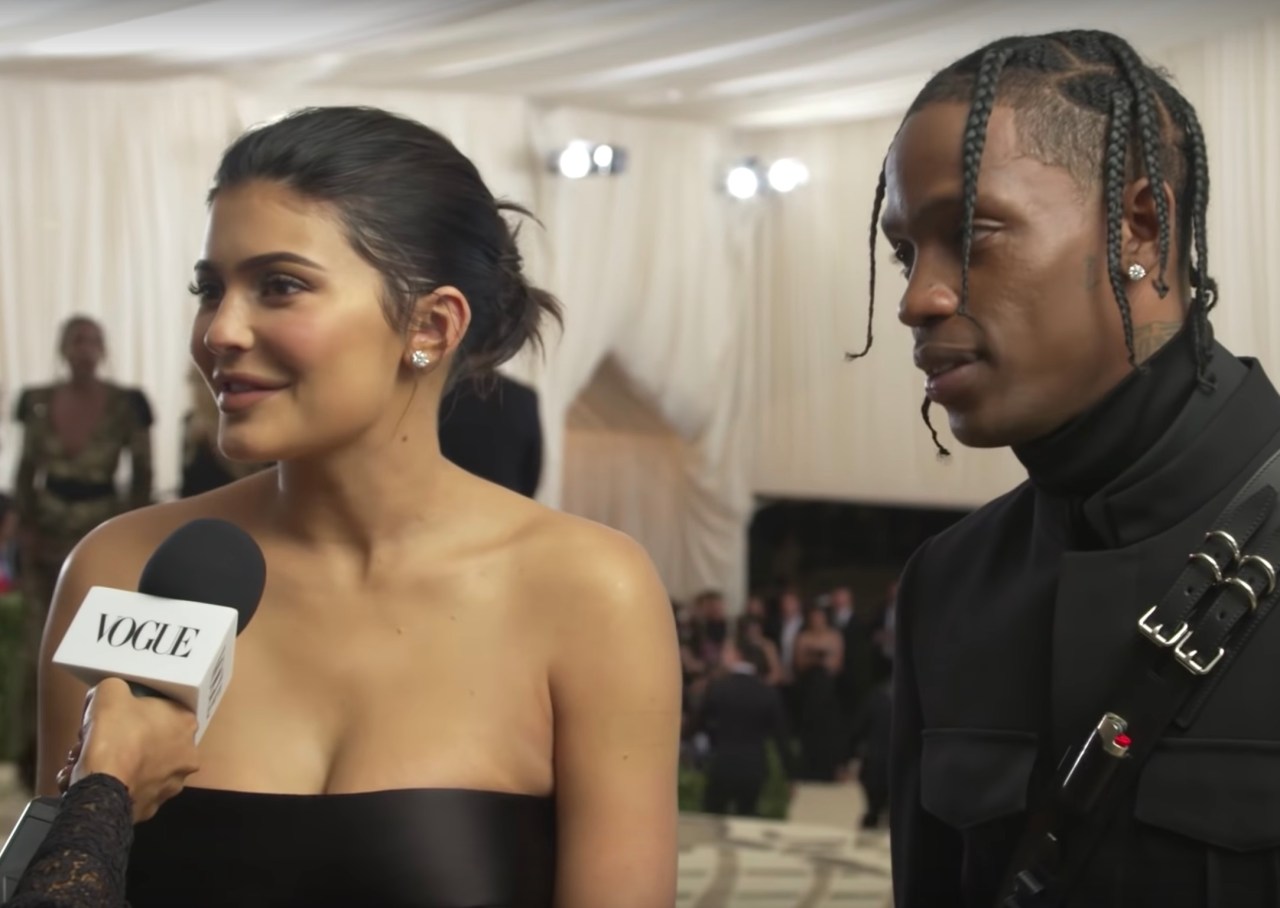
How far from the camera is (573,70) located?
7.81 m

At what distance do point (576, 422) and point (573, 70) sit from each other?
5.65 ft

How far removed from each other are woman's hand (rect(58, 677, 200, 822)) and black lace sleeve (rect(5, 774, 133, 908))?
18mm

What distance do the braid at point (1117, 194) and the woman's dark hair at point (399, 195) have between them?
27.8 inches

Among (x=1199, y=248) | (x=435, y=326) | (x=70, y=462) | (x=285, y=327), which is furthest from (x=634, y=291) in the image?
(x=1199, y=248)

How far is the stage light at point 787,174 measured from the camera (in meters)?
8.32

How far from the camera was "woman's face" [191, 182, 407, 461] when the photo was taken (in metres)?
1.59

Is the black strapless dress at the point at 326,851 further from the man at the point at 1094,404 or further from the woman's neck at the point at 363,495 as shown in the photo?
the man at the point at 1094,404

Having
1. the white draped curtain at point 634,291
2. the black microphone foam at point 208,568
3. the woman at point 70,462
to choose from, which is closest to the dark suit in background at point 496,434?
the black microphone foam at point 208,568

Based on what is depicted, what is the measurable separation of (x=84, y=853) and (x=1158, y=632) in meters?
0.73

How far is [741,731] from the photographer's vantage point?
7.64m

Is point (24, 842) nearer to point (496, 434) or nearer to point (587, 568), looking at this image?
point (587, 568)

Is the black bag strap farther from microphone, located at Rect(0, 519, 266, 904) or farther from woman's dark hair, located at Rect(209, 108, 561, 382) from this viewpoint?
woman's dark hair, located at Rect(209, 108, 561, 382)

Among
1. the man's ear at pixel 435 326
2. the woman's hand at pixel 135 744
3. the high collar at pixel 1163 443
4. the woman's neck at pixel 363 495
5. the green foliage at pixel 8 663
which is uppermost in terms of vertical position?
the man's ear at pixel 435 326

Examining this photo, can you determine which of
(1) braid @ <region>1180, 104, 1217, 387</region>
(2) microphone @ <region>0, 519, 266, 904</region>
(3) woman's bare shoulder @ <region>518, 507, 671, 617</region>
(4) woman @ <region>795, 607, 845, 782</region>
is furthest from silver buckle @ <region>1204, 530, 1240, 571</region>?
(4) woman @ <region>795, 607, 845, 782</region>
